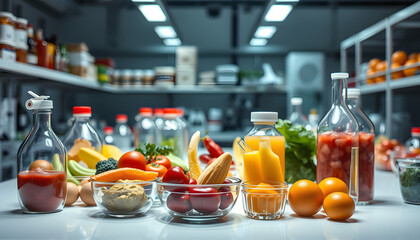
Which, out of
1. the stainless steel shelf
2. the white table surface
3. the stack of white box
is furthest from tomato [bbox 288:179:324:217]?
the stack of white box

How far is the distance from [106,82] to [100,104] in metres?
1.24

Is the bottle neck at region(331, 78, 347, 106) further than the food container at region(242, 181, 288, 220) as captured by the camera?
Yes

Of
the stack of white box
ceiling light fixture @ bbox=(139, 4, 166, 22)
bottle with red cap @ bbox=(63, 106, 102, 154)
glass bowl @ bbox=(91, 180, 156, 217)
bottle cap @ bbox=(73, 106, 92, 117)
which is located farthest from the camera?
the stack of white box

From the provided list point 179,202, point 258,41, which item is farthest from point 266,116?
point 258,41

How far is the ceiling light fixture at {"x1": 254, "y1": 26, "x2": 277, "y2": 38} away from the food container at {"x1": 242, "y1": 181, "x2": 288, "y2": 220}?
6.14 feet

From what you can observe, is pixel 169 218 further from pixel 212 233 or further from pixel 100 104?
pixel 100 104

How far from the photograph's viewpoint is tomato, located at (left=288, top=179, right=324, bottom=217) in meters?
Answer: 0.94

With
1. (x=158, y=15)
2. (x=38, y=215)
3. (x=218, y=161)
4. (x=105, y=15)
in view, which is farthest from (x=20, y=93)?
(x=218, y=161)

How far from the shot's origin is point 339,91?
111 centimetres

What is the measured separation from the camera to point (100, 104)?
5.17 meters

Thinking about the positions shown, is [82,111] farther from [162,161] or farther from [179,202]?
[179,202]

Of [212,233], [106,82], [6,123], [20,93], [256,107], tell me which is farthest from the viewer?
[256,107]

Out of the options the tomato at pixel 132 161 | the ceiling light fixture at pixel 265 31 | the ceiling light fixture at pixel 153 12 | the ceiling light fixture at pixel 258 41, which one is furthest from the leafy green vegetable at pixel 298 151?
the ceiling light fixture at pixel 258 41

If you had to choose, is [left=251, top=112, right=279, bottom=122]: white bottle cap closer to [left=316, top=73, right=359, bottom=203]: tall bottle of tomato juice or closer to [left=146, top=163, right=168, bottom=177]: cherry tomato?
[left=316, top=73, right=359, bottom=203]: tall bottle of tomato juice
